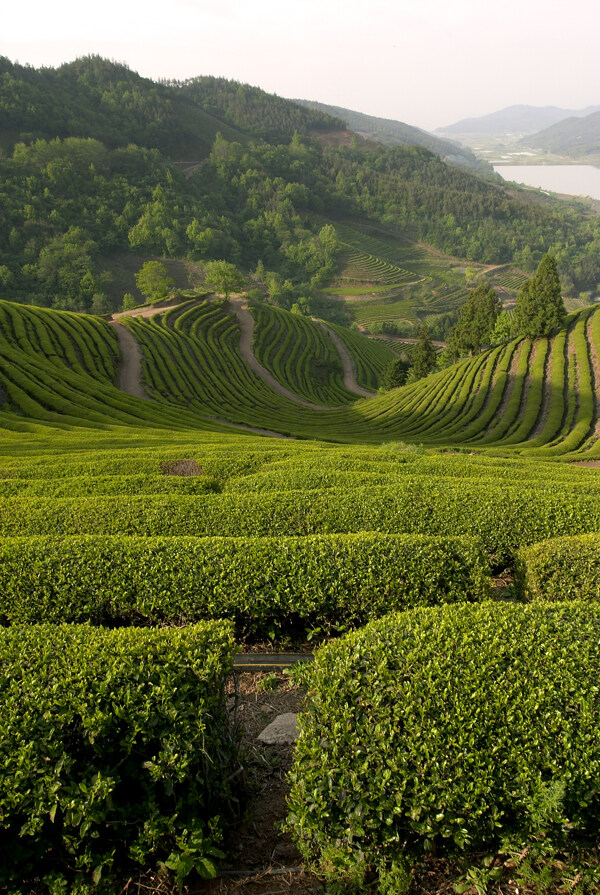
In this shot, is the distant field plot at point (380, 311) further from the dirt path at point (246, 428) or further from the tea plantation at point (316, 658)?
the tea plantation at point (316, 658)

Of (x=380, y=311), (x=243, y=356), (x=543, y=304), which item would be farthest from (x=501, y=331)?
(x=380, y=311)

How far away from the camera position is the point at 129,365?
205 feet

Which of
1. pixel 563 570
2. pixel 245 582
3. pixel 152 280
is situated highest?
pixel 152 280

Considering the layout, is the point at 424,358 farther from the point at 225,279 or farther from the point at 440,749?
the point at 440,749

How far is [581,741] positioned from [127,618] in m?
7.70

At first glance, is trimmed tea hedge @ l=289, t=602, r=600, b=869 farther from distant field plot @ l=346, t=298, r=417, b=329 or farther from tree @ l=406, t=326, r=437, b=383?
distant field plot @ l=346, t=298, r=417, b=329

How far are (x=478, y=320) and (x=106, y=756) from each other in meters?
72.1

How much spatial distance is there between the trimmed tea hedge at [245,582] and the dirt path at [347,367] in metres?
77.3

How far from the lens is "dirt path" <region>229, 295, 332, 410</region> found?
72875mm

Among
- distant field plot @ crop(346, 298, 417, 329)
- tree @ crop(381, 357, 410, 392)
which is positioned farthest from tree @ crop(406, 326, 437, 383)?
distant field plot @ crop(346, 298, 417, 329)

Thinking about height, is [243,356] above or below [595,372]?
above

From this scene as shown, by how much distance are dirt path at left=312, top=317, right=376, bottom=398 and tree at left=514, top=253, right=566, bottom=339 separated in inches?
1279

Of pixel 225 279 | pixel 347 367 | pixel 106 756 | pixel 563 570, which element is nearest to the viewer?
pixel 106 756

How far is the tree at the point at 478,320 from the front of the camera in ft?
219
